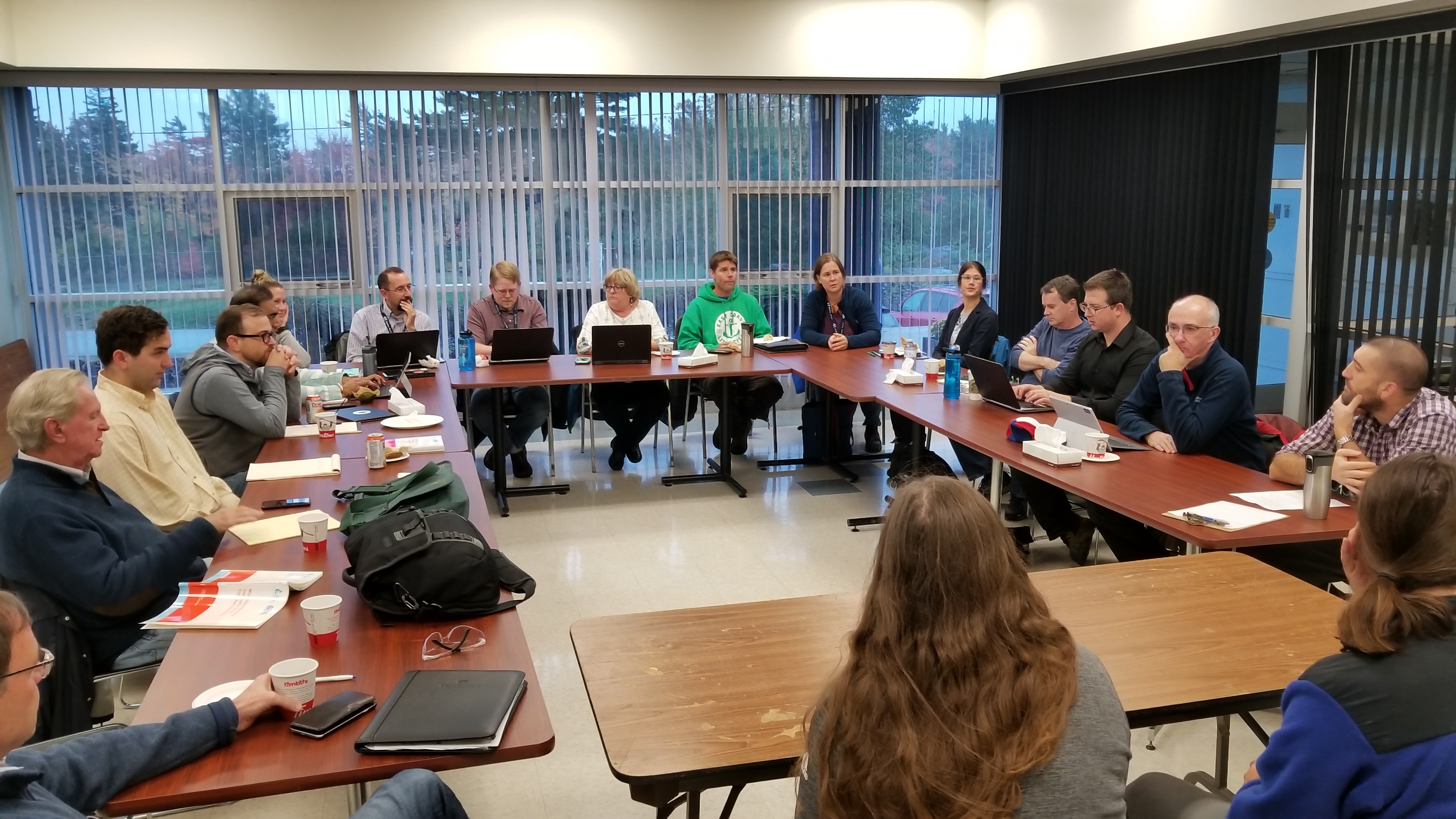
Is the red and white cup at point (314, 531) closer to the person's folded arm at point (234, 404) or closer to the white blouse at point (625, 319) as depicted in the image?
the person's folded arm at point (234, 404)

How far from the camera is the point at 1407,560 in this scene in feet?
5.47

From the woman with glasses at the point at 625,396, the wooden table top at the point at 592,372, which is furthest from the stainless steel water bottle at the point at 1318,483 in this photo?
the woman with glasses at the point at 625,396

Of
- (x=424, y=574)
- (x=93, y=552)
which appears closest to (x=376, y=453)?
(x=93, y=552)

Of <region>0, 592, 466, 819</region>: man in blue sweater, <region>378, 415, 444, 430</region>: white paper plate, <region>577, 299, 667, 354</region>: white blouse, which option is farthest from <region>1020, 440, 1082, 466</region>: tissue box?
<region>577, 299, 667, 354</region>: white blouse

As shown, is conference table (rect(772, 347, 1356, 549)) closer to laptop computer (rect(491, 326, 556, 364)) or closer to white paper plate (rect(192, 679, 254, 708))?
laptop computer (rect(491, 326, 556, 364))

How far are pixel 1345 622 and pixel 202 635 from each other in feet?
7.50

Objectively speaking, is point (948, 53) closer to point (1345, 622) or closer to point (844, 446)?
point (844, 446)

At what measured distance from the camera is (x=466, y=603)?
2525mm

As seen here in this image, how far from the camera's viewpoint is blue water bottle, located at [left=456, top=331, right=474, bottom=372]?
6.16 metres

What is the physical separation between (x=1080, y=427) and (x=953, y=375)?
3.69ft

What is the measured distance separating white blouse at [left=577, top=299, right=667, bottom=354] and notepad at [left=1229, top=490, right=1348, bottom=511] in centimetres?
395

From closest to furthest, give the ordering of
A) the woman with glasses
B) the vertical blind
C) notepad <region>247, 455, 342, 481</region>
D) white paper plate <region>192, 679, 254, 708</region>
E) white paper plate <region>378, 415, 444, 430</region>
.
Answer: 1. white paper plate <region>192, 679, 254, 708</region>
2. notepad <region>247, 455, 342, 481</region>
3. white paper plate <region>378, 415, 444, 430</region>
4. the vertical blind
5. the woman with glasses

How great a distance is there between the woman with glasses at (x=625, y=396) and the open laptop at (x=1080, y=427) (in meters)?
2.97

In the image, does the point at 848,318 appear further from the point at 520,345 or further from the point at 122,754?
the point at 122,754
